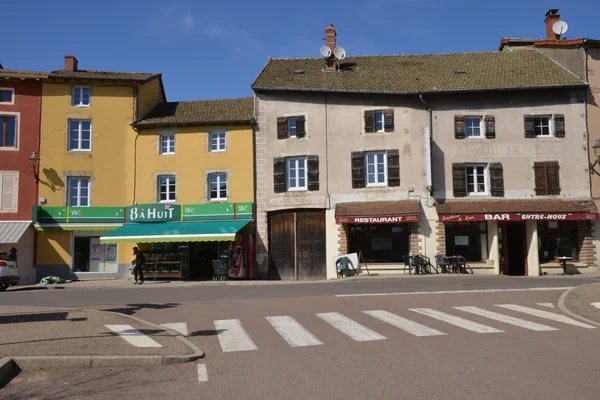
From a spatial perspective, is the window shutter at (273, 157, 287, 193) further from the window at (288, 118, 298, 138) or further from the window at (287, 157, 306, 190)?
the window at (288, 118, 298, 138)

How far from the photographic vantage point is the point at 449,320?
34.0 feet

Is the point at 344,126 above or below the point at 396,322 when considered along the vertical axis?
above

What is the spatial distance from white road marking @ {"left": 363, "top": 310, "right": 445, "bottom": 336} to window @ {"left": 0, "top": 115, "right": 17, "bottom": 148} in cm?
2135

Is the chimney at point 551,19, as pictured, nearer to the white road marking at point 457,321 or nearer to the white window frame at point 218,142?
the white window frame at point 218,142

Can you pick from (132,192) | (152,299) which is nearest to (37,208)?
(132,192)

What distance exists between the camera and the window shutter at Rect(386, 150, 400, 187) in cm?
2480

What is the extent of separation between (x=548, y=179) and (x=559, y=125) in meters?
2.48

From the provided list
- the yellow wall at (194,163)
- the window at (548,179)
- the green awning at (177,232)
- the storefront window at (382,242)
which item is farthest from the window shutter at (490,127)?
the green awning at (177,232)

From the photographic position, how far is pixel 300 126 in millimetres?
25734

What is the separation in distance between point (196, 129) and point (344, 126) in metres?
6.98

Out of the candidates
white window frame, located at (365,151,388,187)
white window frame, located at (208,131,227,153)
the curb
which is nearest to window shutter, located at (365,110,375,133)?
white window frame, located at (365,151,388,187)

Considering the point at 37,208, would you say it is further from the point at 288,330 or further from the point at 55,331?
the point at 288,330

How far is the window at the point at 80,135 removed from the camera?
26500 mm

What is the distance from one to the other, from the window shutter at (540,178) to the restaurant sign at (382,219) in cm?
558
